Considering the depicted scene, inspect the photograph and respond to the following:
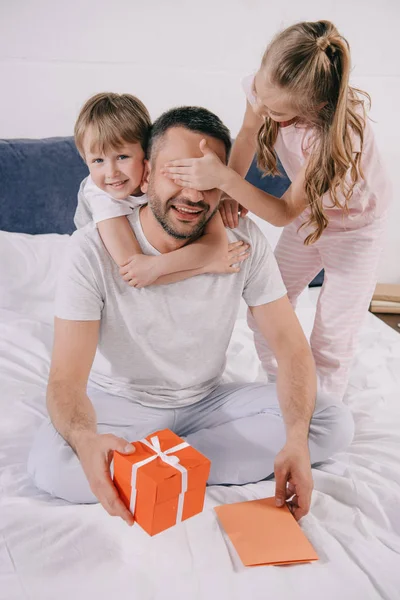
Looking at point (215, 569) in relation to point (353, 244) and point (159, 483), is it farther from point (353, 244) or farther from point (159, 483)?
point (353, 244)

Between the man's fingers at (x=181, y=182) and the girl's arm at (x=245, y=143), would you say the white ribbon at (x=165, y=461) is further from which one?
the girl's arm at (x=245, y=143)

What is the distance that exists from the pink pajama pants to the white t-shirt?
254 millimetres

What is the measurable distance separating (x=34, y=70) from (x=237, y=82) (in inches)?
31.4

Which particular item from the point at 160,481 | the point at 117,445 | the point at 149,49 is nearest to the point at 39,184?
the point at 149,49

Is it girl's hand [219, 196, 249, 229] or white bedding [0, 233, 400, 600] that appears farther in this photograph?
girl's hand [219, 196, 249, 229]

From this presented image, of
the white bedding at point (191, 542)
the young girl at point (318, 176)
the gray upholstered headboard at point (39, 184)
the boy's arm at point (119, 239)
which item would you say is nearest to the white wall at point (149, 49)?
the gray upholstered headboard at point (39, 184)

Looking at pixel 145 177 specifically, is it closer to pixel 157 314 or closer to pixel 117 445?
pixel 157 314

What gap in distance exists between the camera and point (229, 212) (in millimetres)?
1466

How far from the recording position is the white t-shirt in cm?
133

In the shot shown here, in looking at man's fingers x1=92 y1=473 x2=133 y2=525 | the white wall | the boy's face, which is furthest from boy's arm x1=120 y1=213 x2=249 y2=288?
the white wall

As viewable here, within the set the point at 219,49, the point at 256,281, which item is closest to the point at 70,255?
the point at 256,281

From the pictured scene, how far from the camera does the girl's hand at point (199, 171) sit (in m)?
1.26

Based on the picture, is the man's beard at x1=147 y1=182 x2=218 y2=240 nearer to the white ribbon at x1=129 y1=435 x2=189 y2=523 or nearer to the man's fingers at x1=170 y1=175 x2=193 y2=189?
the man's fingers at x1=170 y1=175 x2=193 y2=189

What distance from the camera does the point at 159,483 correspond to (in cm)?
93
